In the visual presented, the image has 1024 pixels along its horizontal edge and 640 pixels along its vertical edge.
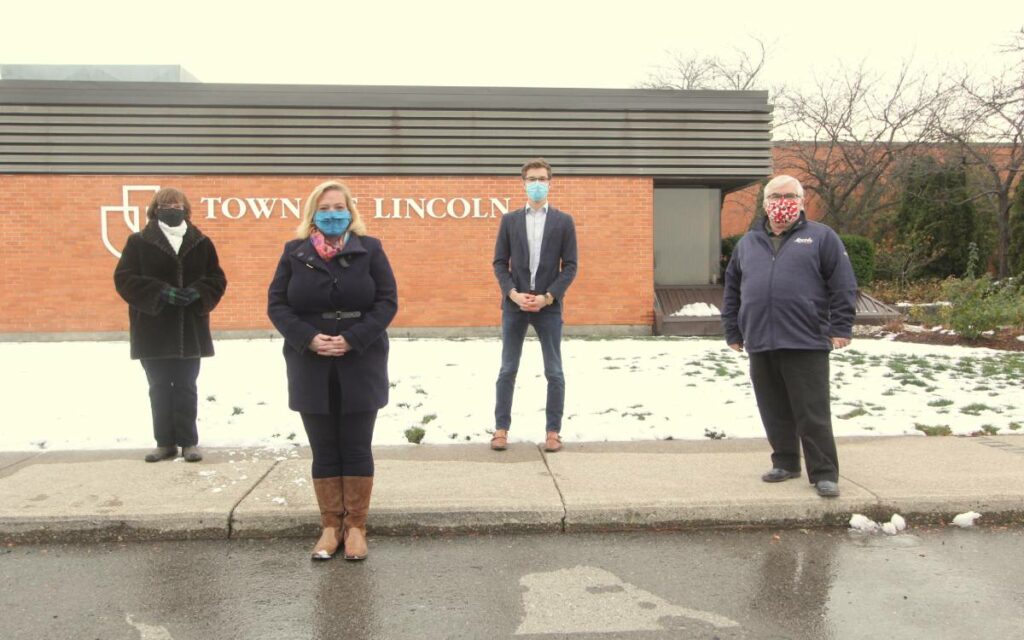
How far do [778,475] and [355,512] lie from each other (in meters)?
2.53

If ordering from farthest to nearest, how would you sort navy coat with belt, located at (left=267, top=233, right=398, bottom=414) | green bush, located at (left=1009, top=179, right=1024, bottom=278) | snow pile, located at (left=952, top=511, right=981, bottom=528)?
green bush, located at (left=1009, top=179, right=1024, bottom=278) → snow pile, located at (left=952, top=511, right=981, bottom=528) → navy coat with belt, located at (left=267, top=233, right=398, bottom=414)

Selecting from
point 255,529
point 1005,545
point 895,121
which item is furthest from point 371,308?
point 895,121

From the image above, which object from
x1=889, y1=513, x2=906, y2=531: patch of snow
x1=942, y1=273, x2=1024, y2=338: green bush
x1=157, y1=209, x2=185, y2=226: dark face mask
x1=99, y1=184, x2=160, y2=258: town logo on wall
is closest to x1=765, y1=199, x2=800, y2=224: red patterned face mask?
x1=889, y1=513, x2=906, y2=531: patch of snow

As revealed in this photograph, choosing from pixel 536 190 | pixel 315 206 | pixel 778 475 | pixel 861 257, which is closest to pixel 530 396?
pixel 536 190

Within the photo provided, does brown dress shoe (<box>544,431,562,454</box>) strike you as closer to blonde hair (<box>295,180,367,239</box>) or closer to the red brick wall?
blonde hair (<box>295,180,367,239</box>)

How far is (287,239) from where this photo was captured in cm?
1348

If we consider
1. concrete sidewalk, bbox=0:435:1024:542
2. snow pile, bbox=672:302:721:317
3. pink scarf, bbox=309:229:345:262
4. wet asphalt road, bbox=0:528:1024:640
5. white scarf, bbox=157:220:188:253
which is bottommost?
wet asphalt road, bbox=0:528:1024:640

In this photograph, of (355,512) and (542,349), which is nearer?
(355,512)

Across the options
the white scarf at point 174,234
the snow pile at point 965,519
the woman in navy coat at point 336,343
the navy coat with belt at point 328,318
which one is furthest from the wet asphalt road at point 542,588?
the white scarf at point 174,234

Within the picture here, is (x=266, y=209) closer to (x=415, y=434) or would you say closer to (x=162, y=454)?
(x=415, y=434)

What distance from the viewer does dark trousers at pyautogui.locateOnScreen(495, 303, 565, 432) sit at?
18.6 ft

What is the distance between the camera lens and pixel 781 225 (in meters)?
4.67

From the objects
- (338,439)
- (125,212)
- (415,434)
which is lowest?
(415,434)

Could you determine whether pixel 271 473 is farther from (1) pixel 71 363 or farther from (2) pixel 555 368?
(1) pixel 71 363
